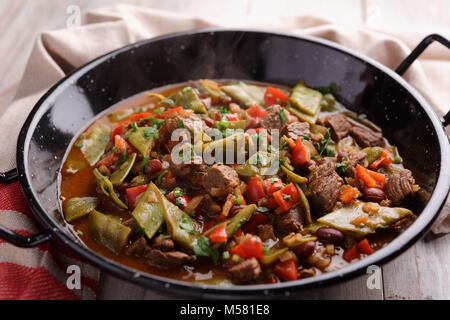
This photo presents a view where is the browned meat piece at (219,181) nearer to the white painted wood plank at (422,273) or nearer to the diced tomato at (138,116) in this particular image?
the diced tomato at (138,116)

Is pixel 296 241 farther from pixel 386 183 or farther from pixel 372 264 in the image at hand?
pixel 386 183

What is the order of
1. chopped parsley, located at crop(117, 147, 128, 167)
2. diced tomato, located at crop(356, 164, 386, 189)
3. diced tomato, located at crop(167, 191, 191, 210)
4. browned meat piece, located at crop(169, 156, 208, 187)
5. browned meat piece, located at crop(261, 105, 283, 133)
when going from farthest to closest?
browned meat piece, located at crop(261, 105, 283, 133) < chopped parsley, located at crop(117, 147, 128, 167) < diced tomato, located at crop(356, 164, 386, 189) < browned meat piece, located at crop(169, 156, 208, 187) < diced tomato, located at crop(167, 191, 191, 210)

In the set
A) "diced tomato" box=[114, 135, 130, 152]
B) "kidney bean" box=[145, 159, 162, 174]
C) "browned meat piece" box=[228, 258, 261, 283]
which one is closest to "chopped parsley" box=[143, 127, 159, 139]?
"diced tomato" box=[114, 135, 130, 152]

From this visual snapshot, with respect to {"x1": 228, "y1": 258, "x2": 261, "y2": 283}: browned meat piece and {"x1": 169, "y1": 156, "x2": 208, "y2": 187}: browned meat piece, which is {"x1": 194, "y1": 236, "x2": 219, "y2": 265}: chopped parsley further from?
{"x1": 169, "y1": 156, "x2": 208, "y2": 187}: browned meat piece

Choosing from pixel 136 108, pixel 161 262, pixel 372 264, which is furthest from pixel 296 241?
pixel 136 108

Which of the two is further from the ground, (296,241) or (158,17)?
(158,17)
